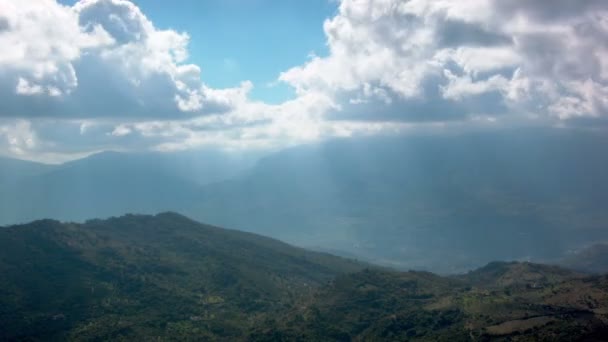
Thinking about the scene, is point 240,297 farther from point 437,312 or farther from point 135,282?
point 437,312

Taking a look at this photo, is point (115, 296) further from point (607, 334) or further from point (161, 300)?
point (607, 334)

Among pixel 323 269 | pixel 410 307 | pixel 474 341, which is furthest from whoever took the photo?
pixel 323 269

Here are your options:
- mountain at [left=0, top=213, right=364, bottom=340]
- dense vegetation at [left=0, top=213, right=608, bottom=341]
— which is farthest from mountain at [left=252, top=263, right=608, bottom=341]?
mountain at [left=0, top=213, right=364, bottom=340]

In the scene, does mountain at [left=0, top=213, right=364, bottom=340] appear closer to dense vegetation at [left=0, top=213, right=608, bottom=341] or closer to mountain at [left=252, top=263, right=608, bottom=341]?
dense vegetation at [left=0, top=213, right=608, bottom=341]

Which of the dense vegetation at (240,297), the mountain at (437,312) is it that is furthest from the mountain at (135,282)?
the mountain at (437,312)

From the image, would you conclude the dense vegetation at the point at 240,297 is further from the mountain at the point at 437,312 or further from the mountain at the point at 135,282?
the mountain at the point at 135,282

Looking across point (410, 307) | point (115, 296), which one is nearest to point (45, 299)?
point (115, 296)

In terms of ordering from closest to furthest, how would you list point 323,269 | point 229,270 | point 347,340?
point 347,340, point 229,270, point 323,269

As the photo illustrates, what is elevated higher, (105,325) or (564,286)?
(564,286)
